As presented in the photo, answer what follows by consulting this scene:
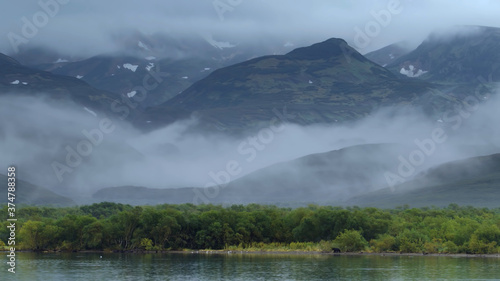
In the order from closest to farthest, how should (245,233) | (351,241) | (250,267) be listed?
(250,267), (351,241), (245,233)

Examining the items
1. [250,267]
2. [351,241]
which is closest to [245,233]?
[351,241]

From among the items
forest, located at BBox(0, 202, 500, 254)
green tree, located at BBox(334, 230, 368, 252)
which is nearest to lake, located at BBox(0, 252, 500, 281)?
green tree, located at BBox(334, 230, 368, 252)

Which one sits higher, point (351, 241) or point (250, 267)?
point (351, 241)

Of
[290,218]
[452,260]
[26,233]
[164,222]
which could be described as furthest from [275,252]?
[26,233]

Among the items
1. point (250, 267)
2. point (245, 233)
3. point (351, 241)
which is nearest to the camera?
point (250, 267)

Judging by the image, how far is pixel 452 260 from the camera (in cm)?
13500

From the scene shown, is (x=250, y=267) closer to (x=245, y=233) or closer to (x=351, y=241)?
(x=351, y=241)

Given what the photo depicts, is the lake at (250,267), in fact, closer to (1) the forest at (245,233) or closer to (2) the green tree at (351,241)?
(2) the green tree at (351,241)

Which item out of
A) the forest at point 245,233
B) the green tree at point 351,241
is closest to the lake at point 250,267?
the green tree at point 351,241

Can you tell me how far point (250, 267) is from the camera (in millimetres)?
122438

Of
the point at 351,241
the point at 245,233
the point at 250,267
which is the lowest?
the point at 250,267

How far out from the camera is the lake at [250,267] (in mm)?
107625

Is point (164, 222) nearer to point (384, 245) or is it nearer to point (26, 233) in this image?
point (26, 233)

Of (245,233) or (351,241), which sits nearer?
(351,241)
